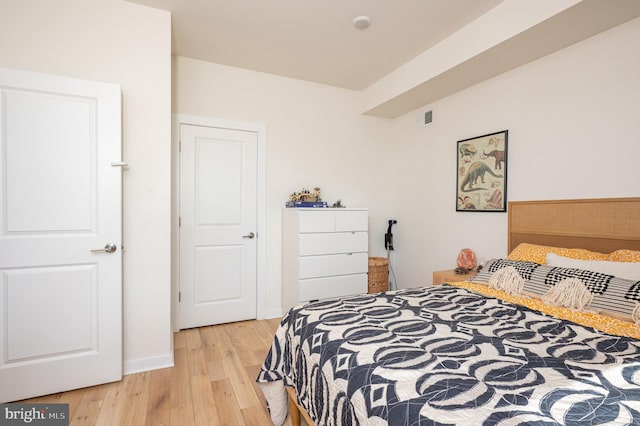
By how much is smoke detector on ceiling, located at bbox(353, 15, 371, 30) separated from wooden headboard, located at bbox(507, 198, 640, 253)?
1927mm

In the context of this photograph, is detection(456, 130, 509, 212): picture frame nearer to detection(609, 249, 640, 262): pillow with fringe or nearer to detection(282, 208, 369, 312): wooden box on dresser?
detection(609, 249, 640, 262): pillow with fringe

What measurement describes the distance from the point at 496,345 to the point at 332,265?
2202mm

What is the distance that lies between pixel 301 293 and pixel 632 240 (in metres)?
2.58

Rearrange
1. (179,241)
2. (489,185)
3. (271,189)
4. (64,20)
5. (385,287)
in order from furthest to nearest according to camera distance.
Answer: (385,287) → (271,189) → (179,241) → (489,185) → (64,20)

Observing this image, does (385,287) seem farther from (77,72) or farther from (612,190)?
(77,72)

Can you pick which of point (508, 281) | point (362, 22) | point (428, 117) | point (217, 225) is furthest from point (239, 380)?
point (428, 117)

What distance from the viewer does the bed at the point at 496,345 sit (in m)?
0.90

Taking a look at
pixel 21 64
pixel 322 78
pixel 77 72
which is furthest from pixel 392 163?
pixel 21 64

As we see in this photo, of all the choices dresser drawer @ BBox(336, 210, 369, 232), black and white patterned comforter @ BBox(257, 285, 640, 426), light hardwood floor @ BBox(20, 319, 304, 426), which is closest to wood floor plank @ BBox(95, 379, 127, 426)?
light hardwood floor @ BBox(20, 319, 304, 426)

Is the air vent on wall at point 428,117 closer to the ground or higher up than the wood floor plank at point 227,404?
higher up

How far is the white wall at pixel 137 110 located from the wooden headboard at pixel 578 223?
2850 mm

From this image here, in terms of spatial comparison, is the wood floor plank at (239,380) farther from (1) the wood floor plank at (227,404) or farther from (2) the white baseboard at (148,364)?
(2) the white baseboard at (148,364)

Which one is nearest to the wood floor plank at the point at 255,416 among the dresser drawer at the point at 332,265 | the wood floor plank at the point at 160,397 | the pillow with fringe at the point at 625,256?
the wood floor plank at the point at 160,397

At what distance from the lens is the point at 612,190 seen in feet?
6.91
